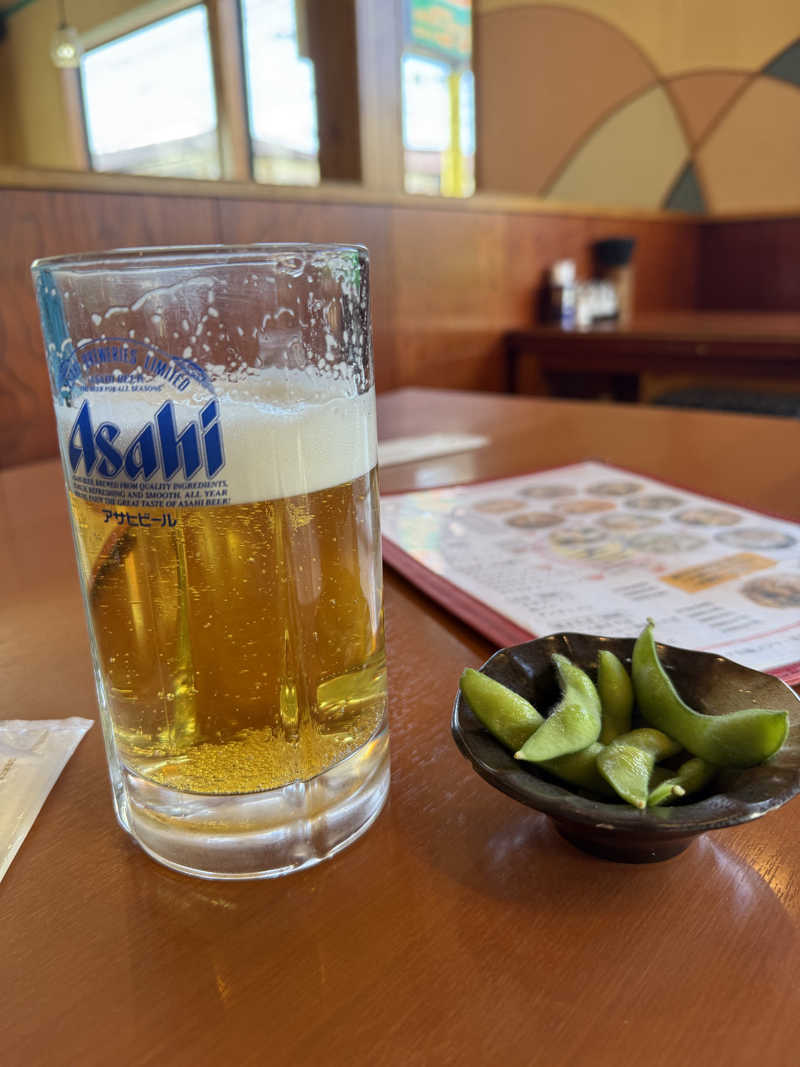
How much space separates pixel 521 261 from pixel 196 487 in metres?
2.80

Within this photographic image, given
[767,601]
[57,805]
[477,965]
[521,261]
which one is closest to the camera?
[477,965]

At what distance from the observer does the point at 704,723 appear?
33 centimetres

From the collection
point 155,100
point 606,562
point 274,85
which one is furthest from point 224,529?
point 155,100

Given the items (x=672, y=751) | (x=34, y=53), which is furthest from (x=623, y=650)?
(x=34, y=53)

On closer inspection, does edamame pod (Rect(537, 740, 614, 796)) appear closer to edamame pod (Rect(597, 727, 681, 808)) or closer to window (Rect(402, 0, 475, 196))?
edamame pod (Rect(597, 727, 681, 808))

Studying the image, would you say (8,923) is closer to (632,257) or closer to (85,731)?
(85,731)

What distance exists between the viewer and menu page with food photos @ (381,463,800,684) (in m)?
0.55

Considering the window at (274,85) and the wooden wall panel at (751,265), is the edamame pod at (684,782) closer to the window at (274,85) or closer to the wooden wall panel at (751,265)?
the wooden wall panel at (751,265)

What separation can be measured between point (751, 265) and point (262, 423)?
405 centimetres

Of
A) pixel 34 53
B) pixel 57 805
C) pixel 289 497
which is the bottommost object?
pixel 57 805

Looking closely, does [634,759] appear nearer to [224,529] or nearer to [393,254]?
[224,529]

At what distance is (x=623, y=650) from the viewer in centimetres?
41

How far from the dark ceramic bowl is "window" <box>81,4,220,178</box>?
21.5ft

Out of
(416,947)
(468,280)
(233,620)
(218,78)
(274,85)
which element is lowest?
(416,947)
